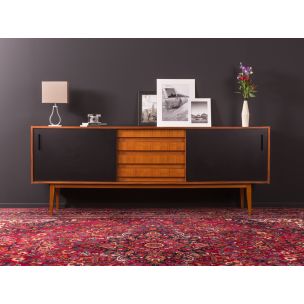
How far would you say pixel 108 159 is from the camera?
5.11 metres

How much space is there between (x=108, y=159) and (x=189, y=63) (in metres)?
1.69

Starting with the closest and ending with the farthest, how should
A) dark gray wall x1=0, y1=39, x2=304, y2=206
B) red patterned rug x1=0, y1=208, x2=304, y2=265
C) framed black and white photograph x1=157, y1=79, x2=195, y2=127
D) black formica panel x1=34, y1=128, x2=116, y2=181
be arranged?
red patterned rug x1=0, y1=208, x2=304, y2=265, black formica panel x1=34, y1=128, x2=116, y2=181, framed black and white photograph x1=157, y1=79, x2=195, y2=127, dark gray wall x1=0, y1=39, x2=304, y2=206

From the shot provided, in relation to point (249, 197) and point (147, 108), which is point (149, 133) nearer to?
point (147, 108)

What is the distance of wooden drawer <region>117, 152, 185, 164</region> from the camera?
5113mm

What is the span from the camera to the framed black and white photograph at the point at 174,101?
545 cm

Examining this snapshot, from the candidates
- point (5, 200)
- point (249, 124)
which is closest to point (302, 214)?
point (249, 124)

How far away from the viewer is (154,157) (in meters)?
5.11

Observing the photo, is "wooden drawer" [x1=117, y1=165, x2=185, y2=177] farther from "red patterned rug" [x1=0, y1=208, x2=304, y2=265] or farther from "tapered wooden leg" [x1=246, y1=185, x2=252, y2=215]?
"tapered wooden leg" [x1=246, y1=185, x2=252, y2=215]

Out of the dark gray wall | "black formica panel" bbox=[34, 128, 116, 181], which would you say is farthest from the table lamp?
the dark gray wall

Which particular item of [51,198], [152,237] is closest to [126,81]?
[51,198]

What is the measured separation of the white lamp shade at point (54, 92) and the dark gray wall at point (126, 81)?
0.38 m

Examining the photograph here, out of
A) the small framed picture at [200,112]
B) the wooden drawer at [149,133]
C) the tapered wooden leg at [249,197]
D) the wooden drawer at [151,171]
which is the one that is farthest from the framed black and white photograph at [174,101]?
the tapered wooden leg at [249,197]

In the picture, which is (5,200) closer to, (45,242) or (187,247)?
(45,242)

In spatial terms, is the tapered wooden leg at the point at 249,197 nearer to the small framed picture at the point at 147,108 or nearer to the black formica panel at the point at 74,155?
the small framed picture at the point at 147,108
